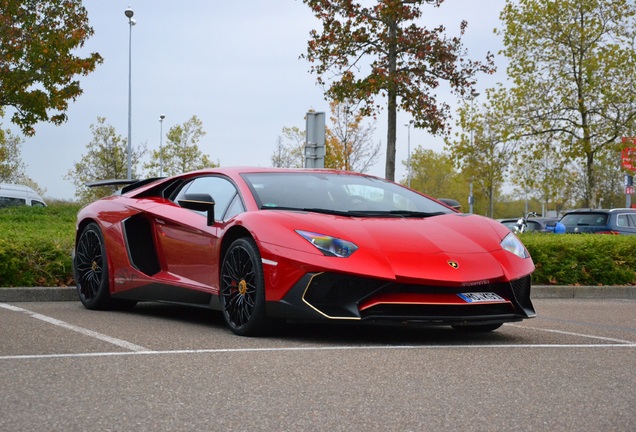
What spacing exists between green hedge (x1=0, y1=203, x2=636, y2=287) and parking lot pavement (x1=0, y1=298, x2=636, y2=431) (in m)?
2.63

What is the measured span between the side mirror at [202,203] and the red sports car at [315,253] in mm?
10

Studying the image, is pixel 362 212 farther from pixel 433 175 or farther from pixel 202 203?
pixel 433 175

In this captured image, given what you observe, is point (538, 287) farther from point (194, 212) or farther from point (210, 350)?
point (210, 350)

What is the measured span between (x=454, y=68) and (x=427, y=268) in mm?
17302

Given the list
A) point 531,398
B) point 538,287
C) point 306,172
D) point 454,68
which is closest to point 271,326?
point 306,172

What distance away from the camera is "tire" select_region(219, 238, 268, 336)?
655 centimetres

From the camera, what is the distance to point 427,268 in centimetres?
630

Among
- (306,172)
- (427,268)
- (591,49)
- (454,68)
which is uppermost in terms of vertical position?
(591,49)

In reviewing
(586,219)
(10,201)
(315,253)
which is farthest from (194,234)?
(10,201)

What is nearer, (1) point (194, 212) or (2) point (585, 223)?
(1) point (194, 212)

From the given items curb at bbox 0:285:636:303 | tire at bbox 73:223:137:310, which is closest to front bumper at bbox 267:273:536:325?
tire at bbox 73:223:137:310

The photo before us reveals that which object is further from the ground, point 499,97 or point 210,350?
point 499,97

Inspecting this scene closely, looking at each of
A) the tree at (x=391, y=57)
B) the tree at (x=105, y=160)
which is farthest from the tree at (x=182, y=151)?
the tree at (x=391, y=57)

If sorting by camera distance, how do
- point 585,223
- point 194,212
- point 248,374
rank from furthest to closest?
point 585,223, point 194,212, point 248,374
